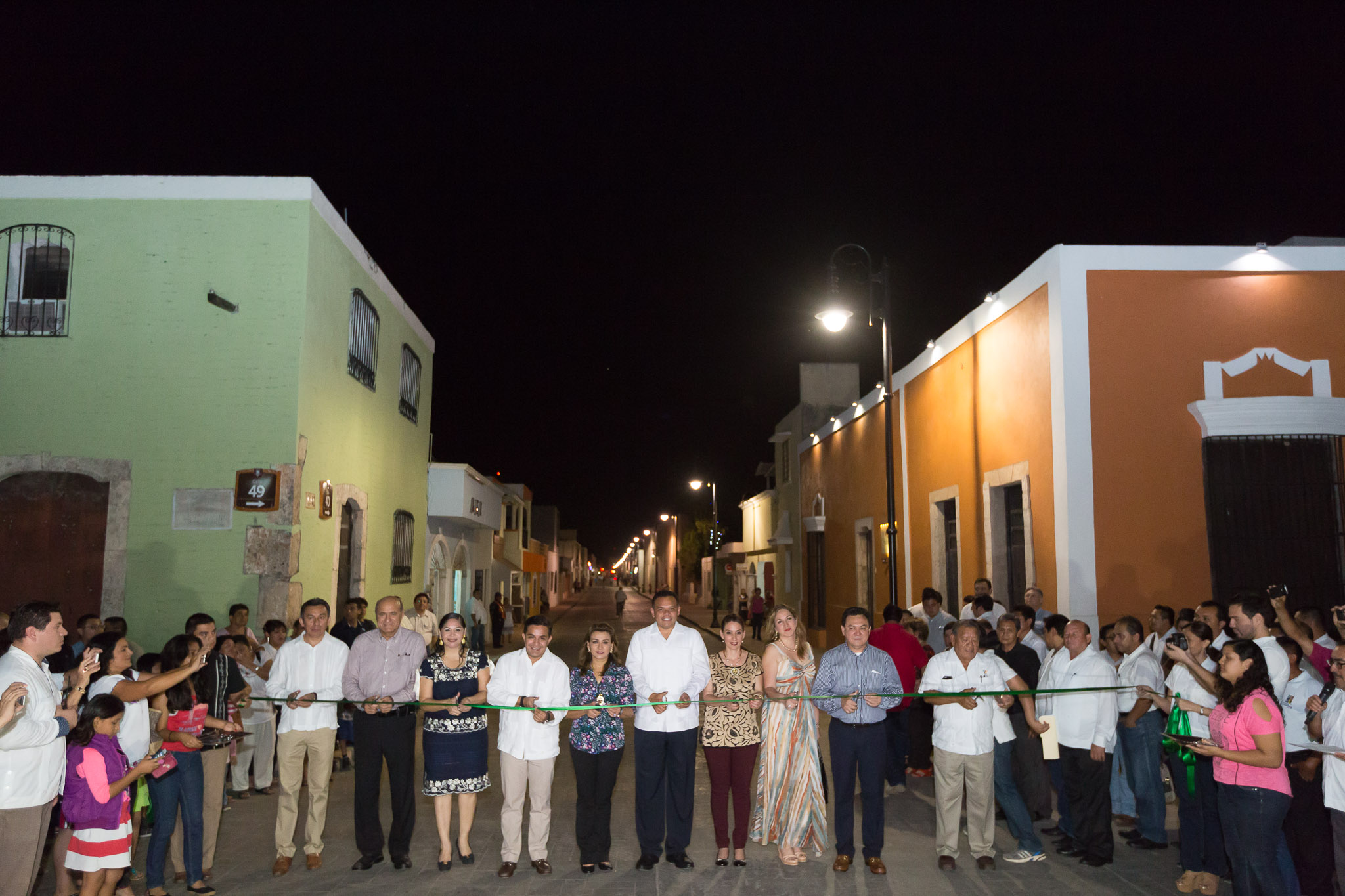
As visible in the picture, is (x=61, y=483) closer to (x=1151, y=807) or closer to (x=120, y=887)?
(x=120, y=887)

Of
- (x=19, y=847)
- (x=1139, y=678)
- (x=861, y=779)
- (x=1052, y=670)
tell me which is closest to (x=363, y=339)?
(x=19, y=847)

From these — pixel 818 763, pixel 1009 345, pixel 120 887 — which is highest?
pixel 1009 345

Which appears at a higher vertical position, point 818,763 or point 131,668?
point 131,668

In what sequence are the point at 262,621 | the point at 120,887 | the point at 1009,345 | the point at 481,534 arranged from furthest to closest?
the point at 481,534 → the point at 1009,345 → the point at 262,621 → the point at 120,887

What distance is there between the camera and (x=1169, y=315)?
11359 millimetres

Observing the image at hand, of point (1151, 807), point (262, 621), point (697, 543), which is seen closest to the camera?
point (1151, 807)

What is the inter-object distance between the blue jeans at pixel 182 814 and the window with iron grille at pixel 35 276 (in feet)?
26.8

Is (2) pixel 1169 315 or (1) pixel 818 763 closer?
(1) pixel 818 763

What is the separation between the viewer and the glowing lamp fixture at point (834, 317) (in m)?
13.1

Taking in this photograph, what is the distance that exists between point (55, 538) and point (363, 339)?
509 centimetres

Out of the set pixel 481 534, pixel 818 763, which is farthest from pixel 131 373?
pixel 481 534

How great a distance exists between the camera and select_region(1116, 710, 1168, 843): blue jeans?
7.05m

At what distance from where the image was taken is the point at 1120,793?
7770 mm

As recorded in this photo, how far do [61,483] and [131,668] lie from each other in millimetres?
7010
